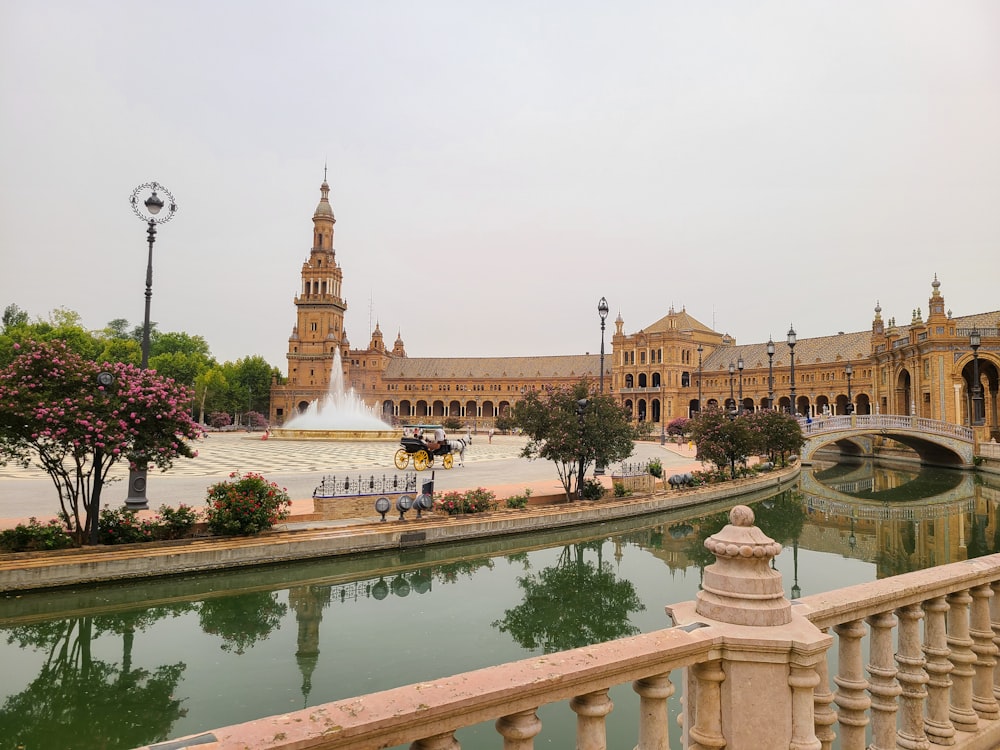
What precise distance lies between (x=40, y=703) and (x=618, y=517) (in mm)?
14641

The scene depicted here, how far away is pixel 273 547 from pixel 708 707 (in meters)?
11.3

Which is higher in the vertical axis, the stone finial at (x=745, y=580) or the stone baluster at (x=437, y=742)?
the stone finial at (x=745, y=580)

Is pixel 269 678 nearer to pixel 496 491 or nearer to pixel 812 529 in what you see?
pixel 496 491

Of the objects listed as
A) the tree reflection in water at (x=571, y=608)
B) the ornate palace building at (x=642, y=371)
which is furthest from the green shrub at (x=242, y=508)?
the ornate palace building at (x=642, y=371)

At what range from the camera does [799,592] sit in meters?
12.1

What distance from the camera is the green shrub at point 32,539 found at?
11.1 m

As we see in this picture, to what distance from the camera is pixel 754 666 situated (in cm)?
275

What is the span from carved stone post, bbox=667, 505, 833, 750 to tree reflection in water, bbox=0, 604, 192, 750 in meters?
6.18

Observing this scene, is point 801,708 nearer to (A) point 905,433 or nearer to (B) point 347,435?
(A) point 905,433

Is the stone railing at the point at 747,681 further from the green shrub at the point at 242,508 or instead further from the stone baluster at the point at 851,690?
the green shrub at the point at 242,508

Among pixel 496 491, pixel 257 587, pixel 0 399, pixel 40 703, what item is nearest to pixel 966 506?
pixel 496 491

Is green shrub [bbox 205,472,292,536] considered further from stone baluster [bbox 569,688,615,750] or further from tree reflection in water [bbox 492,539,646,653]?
stone baluster [bbox 569,688,615,750]

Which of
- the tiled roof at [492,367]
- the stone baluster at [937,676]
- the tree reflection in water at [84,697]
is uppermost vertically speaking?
the tiled roof at [492,367]

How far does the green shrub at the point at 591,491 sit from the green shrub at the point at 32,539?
45.5 feet
